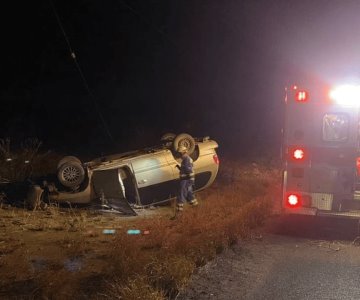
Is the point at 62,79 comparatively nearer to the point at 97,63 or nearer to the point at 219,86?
the point at 97,63

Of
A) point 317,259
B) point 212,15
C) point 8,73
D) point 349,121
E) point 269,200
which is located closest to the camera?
point 317,259

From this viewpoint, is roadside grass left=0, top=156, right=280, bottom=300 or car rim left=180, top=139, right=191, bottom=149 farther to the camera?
car rim left=180, top=139, right=191, bottom=149

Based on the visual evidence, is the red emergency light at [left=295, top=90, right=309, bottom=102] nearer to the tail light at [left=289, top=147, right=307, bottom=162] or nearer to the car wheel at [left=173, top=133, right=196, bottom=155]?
the tail light at [left=289, top=147, right=307, bottom=162]

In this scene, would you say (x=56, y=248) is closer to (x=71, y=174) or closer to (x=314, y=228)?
(x=71, y=174)

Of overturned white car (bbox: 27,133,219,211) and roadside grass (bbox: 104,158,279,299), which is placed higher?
overturned white car (bbox: 27,133,219,211)

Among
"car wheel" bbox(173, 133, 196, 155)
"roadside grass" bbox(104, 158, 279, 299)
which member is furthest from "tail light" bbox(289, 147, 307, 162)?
"car wheel" bbox(173, 133, 196, 155)

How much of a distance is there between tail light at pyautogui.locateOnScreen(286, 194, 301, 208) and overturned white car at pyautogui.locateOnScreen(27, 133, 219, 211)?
10.4 feet

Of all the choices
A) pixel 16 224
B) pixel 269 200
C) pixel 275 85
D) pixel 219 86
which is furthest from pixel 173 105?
pixel 16 224

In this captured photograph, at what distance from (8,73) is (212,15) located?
10903 mm

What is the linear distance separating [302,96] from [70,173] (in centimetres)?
462

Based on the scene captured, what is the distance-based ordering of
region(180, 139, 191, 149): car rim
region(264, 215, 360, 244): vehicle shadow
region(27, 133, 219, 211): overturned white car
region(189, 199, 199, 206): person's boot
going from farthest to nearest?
region(180, 139, 191, 149): car rim
region(189, 199, 199, 206): person's boot
region(27, 133, 219, 211): overturned white car
region(264, 215, 360, 244): vehicle shadow

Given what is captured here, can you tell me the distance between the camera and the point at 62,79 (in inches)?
1041

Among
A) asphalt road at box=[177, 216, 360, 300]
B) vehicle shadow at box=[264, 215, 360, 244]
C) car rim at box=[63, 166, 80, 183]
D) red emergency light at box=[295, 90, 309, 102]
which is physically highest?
red emergency light at box=[295, 90, 309, 102]

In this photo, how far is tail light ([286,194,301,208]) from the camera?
27.1 ft
